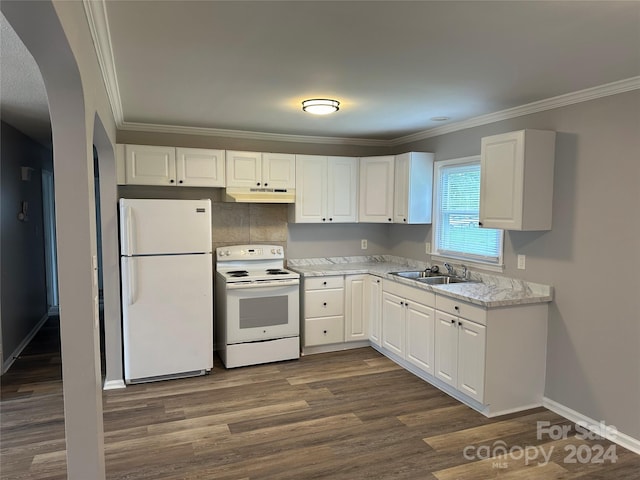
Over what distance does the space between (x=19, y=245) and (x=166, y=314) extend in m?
2.39

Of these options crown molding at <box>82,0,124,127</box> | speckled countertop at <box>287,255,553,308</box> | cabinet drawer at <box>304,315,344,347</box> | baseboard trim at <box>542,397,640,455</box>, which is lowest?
baseboard trim at <box>542,397,640,455</box>

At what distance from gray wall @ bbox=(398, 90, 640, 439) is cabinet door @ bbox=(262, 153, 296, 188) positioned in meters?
2.33

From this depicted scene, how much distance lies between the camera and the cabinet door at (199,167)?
438 cm

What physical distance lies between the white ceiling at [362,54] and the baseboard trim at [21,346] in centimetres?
277

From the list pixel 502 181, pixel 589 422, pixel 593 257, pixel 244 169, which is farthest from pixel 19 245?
pixel 589 422

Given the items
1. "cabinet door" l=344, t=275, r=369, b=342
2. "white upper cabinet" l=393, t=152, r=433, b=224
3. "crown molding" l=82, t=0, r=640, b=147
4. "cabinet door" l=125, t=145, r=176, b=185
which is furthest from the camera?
"cabinet door" l=344, t=275, r=369, b=342

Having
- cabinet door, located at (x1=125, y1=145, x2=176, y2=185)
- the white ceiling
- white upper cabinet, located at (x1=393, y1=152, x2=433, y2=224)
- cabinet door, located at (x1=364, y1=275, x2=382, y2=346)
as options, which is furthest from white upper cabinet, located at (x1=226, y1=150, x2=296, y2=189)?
cabinet door, located at (x1=364, y1=275, x2=382, y2=346)

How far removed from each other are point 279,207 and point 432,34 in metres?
3.17

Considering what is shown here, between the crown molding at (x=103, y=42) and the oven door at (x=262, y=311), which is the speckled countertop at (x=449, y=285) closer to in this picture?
the oven door at (x=262, y=311)

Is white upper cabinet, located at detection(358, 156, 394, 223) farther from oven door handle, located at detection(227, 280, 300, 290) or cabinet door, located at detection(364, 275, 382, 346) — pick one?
oven door handle, located at detection(227, 280, 300, 290)

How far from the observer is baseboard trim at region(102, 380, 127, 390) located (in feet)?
12.7

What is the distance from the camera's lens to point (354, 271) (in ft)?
15.8

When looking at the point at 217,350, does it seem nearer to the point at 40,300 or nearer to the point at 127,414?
the point at 127,414

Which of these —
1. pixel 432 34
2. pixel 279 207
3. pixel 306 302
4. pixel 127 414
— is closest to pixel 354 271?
pixel 306 302
